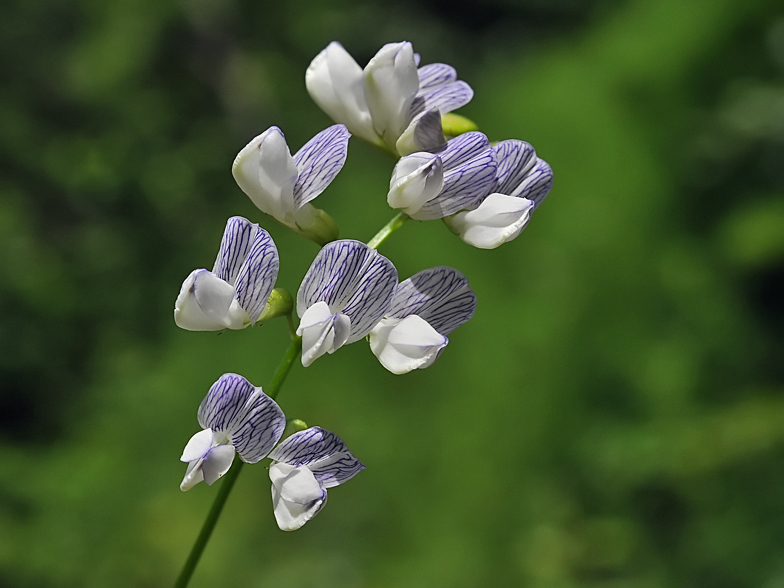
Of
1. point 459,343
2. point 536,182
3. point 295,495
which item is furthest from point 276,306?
point 459,343

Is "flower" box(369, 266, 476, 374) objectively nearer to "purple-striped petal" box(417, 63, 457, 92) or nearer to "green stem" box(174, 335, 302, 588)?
"green stem" box(174, 335, 302, 588)

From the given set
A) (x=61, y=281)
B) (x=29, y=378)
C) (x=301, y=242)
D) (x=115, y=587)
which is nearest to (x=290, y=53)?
(x=301, y=242)

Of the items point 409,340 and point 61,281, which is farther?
point 61,281

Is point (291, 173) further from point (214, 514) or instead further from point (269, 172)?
point (214, 514)

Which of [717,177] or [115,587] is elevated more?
[717,177]

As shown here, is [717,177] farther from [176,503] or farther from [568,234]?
[176,503]

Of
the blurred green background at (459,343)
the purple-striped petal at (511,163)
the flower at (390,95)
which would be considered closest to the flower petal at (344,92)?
the flower at (390,95)

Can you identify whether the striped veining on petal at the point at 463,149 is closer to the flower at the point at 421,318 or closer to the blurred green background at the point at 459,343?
the flower at the point at 421,318
